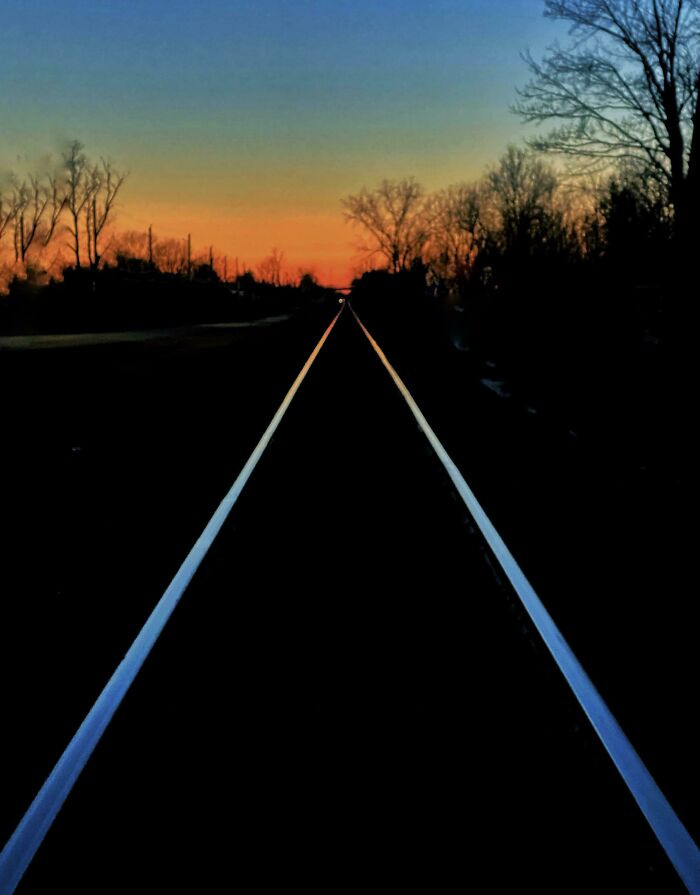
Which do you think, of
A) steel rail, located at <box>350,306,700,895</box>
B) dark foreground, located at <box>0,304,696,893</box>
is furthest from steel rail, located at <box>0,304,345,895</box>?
steel rail, located at <box>350,306,700,895</box>

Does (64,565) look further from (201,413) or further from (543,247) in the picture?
(543,247)

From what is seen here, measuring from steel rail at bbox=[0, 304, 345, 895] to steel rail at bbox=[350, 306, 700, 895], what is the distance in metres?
1.92

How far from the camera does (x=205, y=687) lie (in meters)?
3.45

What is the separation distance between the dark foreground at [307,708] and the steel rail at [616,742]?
0.18ft

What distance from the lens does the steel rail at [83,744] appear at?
2.33 m

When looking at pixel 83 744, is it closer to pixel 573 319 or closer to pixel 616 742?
pixel 616 742

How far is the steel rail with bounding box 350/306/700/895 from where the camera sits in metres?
2.37

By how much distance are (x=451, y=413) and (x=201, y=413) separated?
4192 millimetres

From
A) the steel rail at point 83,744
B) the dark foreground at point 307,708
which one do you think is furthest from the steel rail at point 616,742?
the steel rail at point 83,744

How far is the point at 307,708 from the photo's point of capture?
3271 millimetres

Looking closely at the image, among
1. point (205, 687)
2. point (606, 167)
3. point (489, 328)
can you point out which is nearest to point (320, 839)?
point (205, 687)

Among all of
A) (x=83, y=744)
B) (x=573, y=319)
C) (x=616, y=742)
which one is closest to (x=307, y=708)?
(x=83, y=744)

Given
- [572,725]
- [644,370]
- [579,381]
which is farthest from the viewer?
[579,381]

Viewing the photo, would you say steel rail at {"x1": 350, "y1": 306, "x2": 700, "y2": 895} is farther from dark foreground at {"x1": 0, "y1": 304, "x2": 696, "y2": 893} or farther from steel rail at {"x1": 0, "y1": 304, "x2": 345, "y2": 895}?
steel rail at {"x1": 0, "y1": 304, "x2": 345, "y2": 895}
